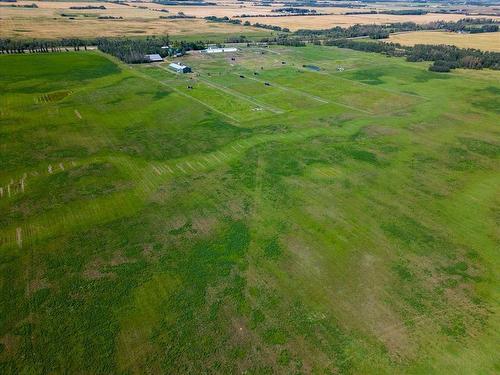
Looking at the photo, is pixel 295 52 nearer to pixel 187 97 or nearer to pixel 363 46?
pixel 363 46

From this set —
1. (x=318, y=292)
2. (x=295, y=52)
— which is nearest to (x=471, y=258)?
(x=318, y=292)

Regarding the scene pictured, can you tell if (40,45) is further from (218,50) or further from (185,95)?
(185,95)

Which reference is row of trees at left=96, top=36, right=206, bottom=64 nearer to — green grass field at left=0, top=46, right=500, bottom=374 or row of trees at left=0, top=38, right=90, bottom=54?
row of trees at left=0, top=38, right=90, bottom=54

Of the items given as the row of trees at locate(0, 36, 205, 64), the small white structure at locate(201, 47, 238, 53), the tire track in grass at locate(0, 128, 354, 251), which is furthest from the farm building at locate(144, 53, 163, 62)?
the tire track in grass at locate(0, 128, 354, 251)

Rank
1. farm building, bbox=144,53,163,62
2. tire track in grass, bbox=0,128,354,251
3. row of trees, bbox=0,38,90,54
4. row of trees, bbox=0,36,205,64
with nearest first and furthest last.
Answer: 1. tire track in grass, bbox=0,128,354,251
2. farm building, bbox=144,53,163,62
3. row of trees, bbox=0,36,205,64
4. row of trees, bbox=0,38,90,54

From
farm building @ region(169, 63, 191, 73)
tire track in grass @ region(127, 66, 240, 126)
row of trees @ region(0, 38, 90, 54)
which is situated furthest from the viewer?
row of trees @ region(0, 38, 90, 54)

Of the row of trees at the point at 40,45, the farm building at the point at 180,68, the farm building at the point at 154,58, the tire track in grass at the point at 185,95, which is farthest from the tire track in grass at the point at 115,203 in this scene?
the row of trees at the point at 40,45

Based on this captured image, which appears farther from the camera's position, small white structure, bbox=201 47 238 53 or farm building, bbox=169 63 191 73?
small white structure, bbox=201 47 238 53

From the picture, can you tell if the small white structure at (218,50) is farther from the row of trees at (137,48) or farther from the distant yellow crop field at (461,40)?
the distant yellow crop field at (461,40)
